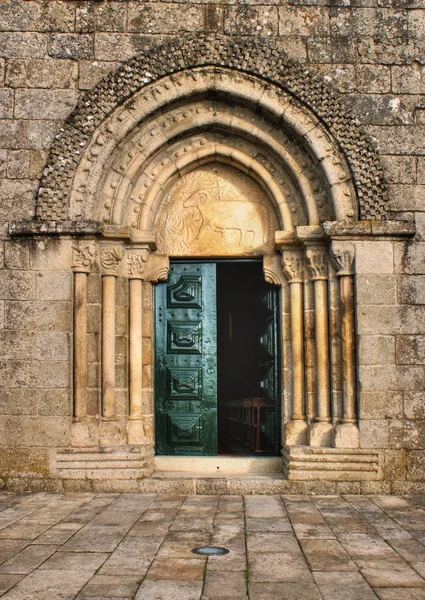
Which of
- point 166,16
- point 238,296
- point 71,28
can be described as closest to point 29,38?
point 71,28

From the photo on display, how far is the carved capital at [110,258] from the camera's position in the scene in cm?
645

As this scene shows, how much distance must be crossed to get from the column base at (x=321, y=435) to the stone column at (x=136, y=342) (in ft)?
5.23

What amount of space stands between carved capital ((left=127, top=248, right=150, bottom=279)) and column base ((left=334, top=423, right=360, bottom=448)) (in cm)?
240

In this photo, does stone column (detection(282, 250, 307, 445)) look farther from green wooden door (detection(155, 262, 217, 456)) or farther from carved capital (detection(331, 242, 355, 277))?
green wooden door (detection(155, 262, 217, 456))

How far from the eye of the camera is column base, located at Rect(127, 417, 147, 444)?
642 centimetres

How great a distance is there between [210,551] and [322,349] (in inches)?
107

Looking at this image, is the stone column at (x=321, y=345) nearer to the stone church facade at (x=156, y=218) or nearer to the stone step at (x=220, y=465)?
the stone church facade at (x=156, y=218)

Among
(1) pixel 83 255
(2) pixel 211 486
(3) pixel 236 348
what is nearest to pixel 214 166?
A: (1) pixel 83 255

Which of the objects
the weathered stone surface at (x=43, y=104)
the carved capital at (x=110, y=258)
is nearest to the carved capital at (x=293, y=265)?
the carved capital at (x=110, y=258)

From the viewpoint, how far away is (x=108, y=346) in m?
6.39

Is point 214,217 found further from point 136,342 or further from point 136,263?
point 136,342

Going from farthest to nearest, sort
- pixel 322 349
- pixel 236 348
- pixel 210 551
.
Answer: pixel 236 348 < pixel 322 349 < pixel 210 551

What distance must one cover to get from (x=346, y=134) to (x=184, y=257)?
200 centimetres

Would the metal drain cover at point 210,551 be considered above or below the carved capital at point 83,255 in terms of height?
below
